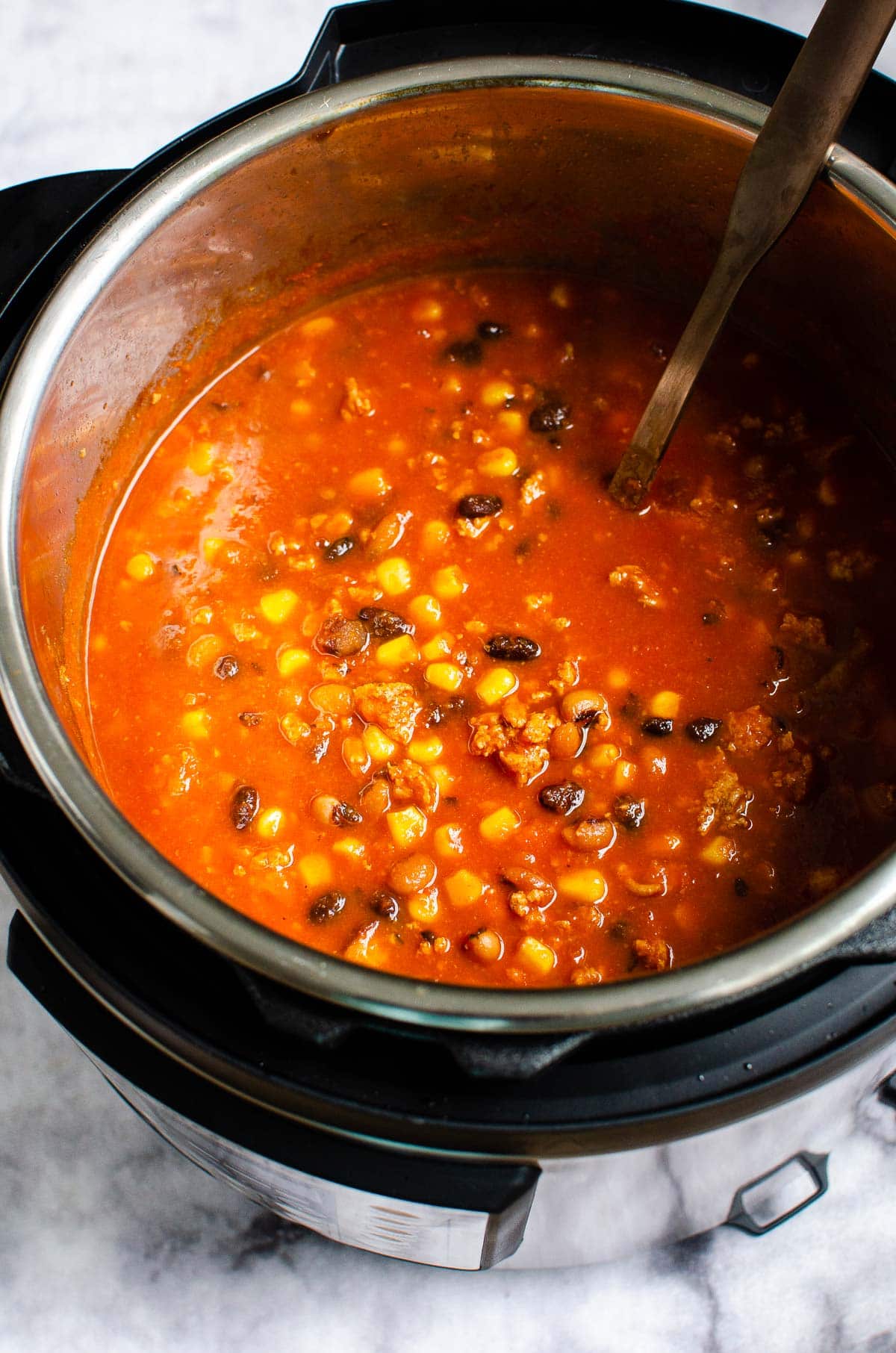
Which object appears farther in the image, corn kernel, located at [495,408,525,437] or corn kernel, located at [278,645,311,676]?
corn kernel, located at [495,408,525,437]

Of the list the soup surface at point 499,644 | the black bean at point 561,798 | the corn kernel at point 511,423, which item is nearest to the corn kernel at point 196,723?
the soup surface at point 499,644

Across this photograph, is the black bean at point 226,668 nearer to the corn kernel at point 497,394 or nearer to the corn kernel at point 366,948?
the corn kernel at point 366,948

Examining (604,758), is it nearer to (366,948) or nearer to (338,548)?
(366,948)

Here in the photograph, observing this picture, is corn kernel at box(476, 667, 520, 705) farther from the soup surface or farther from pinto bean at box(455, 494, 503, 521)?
pinto bean at box(455, 494, 503, 521)

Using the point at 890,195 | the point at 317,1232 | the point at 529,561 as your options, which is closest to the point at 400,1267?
the point at 317,1232

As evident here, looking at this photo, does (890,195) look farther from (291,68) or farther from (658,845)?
(291,68)

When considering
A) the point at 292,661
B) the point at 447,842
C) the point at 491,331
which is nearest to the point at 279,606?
the point at 292,661

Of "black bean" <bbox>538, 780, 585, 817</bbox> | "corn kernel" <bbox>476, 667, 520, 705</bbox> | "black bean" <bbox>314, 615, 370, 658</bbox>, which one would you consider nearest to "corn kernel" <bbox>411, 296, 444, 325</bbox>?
"black bean" <bbox>314, 615, 370, 658</bbox>
